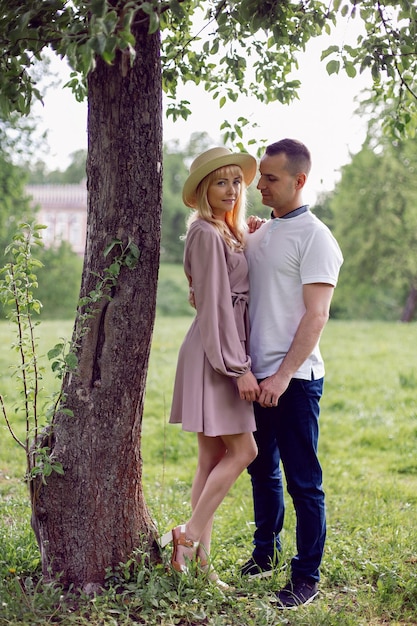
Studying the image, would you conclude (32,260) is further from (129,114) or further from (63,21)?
(63,21)

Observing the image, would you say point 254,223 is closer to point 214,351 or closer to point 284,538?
point 214,351

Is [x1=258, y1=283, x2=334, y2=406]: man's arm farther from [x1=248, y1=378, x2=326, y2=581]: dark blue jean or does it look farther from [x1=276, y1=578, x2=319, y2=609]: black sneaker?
[x1=276, y1=578, x2=319, y2=609]: black sneaker

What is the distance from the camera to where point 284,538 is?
4715 millimetres

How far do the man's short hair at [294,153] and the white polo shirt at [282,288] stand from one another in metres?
0.24

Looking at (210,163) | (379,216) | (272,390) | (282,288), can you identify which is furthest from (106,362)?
(379,216)

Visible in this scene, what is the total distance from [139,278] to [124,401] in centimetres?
61

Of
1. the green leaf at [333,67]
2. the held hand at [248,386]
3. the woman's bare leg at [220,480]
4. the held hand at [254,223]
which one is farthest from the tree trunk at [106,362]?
the green leaf at [333,67]

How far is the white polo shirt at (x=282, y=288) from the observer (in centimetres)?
381

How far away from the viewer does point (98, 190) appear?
365cm

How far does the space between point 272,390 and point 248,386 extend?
4.8 inches

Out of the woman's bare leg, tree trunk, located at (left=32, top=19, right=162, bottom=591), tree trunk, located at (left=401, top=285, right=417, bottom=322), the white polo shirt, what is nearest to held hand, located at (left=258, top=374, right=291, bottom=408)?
the white polo shirt

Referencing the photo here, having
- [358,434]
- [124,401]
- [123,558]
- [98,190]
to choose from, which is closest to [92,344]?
[124,401]

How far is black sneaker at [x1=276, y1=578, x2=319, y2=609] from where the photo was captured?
3.74 m

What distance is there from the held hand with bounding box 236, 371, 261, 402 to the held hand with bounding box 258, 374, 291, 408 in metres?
0.03
